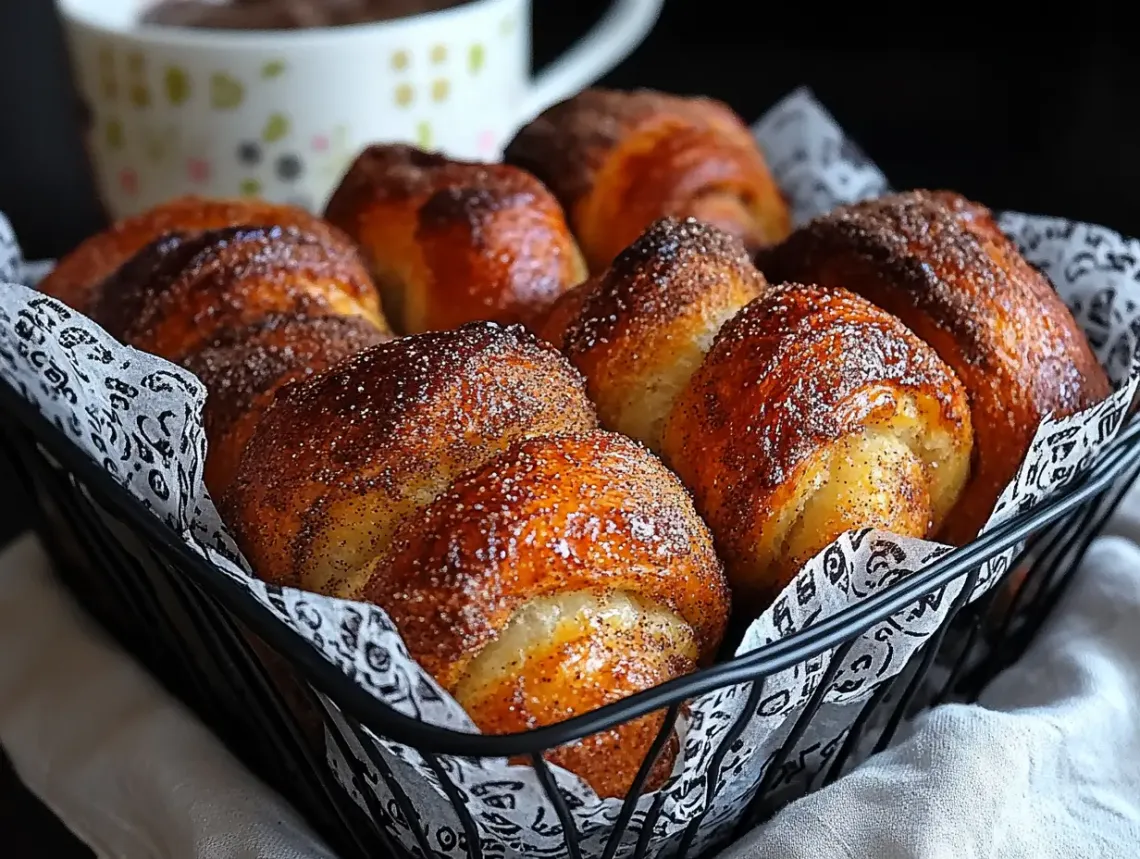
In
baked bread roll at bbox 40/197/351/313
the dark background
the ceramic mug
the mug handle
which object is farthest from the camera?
the dark background

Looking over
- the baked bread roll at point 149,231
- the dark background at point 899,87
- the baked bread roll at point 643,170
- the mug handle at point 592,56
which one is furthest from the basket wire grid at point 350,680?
the dark background at point 899,87

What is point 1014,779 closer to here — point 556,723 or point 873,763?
point 873,763

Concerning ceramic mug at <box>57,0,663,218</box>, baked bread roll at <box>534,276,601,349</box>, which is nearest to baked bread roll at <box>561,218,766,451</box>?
baked bread roll at <box>534,276,601,349</box>

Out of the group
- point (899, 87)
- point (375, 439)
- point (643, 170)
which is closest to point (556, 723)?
point (375, 439)

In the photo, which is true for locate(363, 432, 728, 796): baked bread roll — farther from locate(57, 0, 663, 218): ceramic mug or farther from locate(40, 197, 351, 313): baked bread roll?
locate(57, 0, 663, 218): ceramic mug

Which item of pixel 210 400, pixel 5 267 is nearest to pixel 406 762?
pixel 210 400

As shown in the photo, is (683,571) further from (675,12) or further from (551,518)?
(675,12)

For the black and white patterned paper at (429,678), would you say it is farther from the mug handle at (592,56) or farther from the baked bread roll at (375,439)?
the mug handle at (592,56)
